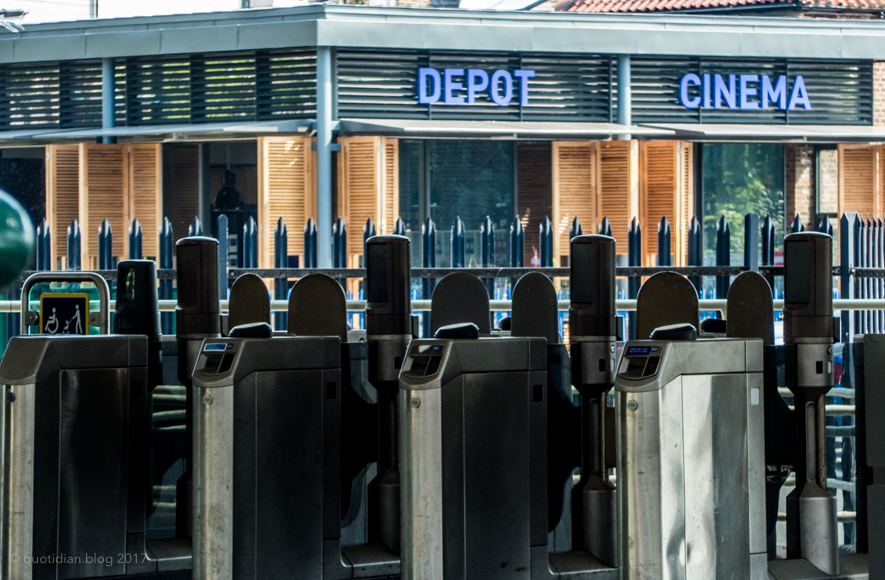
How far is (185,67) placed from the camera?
13844mm

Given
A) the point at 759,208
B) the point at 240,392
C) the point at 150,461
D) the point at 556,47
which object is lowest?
the point at 150,461

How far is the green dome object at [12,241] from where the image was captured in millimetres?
2119

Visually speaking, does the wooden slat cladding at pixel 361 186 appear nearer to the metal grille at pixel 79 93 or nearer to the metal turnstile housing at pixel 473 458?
the metal grille at pixel 79 93

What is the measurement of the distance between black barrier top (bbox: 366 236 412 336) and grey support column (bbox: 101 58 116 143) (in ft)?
33.5

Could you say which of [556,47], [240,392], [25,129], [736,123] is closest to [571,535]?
[240,392]

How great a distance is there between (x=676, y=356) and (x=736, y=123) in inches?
441

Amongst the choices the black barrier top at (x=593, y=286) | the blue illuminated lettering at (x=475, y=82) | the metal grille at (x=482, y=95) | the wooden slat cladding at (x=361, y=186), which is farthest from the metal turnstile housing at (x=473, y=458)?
the blue illuminated lettering at (x=475, y=82)

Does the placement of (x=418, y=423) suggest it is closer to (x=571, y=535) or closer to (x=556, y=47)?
(x=571, y=535)

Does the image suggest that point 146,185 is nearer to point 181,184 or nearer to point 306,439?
point 181,184

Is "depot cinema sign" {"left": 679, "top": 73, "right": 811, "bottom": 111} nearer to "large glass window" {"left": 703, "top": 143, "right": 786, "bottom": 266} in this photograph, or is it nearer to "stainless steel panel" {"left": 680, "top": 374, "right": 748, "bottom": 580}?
"large glass window" {"left": 703, "top": 143, "right": 786, "bottom": 266}

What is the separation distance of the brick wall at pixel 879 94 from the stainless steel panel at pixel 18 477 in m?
13.8

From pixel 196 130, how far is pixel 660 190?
595cm

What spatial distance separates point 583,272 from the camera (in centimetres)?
457

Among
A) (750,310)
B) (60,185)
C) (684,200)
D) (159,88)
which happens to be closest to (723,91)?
(684,200)
